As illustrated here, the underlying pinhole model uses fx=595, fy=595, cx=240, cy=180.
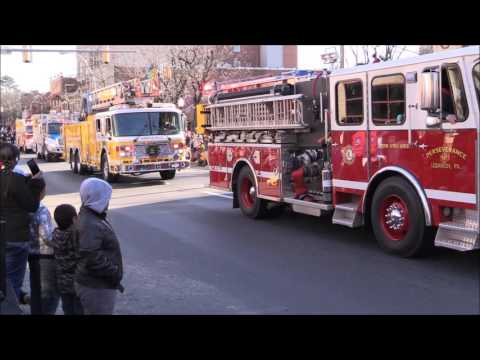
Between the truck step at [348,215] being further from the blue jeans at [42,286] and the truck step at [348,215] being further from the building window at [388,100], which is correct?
the blue jeans at [42,286]

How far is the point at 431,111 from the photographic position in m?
7.16

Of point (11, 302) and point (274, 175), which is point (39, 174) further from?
point (274, 175)

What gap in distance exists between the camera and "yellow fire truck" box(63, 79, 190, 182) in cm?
1812

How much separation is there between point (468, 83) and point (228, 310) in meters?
3.81

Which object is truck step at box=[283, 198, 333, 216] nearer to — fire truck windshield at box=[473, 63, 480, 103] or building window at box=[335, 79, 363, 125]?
building window at box=[335, 79, 363, 125]

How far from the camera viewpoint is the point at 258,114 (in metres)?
10.9

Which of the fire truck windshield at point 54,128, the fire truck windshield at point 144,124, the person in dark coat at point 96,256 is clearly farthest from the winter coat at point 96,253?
the fire truck windshield at point 54,128

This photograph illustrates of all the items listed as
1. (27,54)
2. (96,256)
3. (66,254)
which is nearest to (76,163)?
(27,54)

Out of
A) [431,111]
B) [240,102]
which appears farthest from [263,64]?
[431,111]

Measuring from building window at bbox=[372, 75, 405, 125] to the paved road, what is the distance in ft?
6.08

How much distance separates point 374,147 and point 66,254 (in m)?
4.92

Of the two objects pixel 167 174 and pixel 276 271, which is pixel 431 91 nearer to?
pixel 276 271

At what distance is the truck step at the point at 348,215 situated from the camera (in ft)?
28.6

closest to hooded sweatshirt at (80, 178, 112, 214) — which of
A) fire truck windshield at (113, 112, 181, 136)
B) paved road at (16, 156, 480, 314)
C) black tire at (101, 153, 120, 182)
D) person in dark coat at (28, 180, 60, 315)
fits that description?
person in dark coat at (28, 180, 60, 315)
